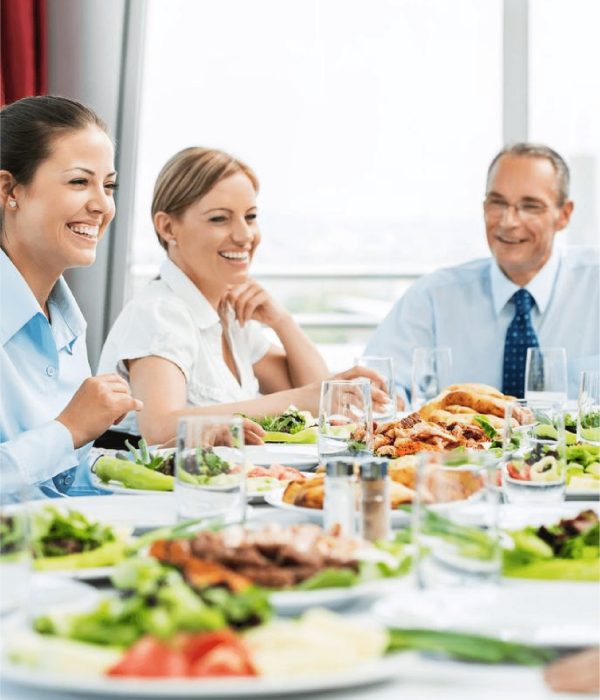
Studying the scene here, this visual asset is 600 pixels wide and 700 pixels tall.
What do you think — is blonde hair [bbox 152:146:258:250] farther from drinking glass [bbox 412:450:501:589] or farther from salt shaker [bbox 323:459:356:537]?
drinking glass [bbox 412:450:501:589]

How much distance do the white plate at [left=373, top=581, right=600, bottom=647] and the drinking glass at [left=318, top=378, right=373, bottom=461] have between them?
85cm

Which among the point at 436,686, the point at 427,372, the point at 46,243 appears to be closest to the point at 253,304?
the point at 427,372

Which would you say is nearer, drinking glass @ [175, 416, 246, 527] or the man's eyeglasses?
drinking glass @ [175, 416, 246, 527]

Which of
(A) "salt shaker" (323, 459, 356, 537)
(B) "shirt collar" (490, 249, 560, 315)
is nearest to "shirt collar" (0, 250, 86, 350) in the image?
(A) "salt shaker" (323, 459, 356, 537)

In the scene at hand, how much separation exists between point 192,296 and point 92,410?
1.32 metres

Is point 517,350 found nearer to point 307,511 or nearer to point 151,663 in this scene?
point 307,511

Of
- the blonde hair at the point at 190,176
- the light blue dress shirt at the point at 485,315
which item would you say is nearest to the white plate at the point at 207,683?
the blonde hair at the point at 190,176

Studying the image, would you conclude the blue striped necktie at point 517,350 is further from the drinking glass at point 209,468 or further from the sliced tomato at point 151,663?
the sliced tomato at point 151,663

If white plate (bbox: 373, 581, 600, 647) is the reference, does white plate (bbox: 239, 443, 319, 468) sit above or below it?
above

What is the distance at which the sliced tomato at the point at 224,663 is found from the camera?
914 millimetres

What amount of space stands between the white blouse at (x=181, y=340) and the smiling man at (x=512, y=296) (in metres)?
0.89

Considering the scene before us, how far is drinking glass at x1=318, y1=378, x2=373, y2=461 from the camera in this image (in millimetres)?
2062

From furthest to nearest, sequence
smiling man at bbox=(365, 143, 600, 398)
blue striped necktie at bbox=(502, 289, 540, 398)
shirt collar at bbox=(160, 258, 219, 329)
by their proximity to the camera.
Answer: smiling man at bbox=(365, 143, 600, 398), blue striped necktie at bbox=(502, 289, 540, 398), shirt collar at bbox=(160, 258, 219, 329)

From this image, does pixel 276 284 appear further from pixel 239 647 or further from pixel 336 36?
pixel 239 647
